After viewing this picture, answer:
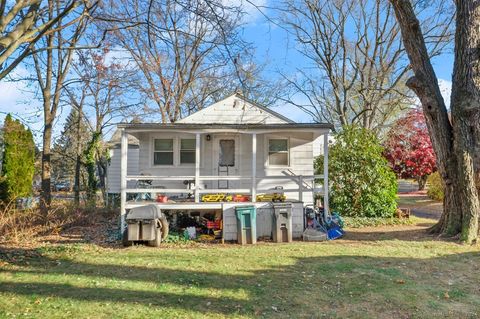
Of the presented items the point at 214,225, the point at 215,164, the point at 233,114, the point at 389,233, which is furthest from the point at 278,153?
the point at 389,233

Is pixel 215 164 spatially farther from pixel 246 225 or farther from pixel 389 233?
pixel 389 233

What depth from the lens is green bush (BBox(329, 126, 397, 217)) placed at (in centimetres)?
1367

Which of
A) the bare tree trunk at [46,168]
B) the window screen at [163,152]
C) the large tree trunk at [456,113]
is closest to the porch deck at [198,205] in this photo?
the window screen at [163,152]

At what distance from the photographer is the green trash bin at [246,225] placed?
9867mm

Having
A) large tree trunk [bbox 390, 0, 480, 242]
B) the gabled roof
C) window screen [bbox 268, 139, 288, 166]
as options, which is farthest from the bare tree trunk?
large tree trunk [bbox 390, 0, 480, 242]

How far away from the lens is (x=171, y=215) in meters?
11.7

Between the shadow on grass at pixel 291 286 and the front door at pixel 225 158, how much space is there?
19.9 ft

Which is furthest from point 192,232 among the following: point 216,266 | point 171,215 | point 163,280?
point 163,280

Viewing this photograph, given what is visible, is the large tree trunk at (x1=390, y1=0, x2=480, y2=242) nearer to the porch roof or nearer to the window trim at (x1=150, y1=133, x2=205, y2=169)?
the porch roof

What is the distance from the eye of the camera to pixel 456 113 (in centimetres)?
946

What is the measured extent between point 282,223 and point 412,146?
18.5 meters

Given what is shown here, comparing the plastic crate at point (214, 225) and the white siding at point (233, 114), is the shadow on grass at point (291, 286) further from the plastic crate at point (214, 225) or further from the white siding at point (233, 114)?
the white siding at point (233, 114)

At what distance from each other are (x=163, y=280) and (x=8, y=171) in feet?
45.6

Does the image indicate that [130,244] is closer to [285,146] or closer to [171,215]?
[171,215]
